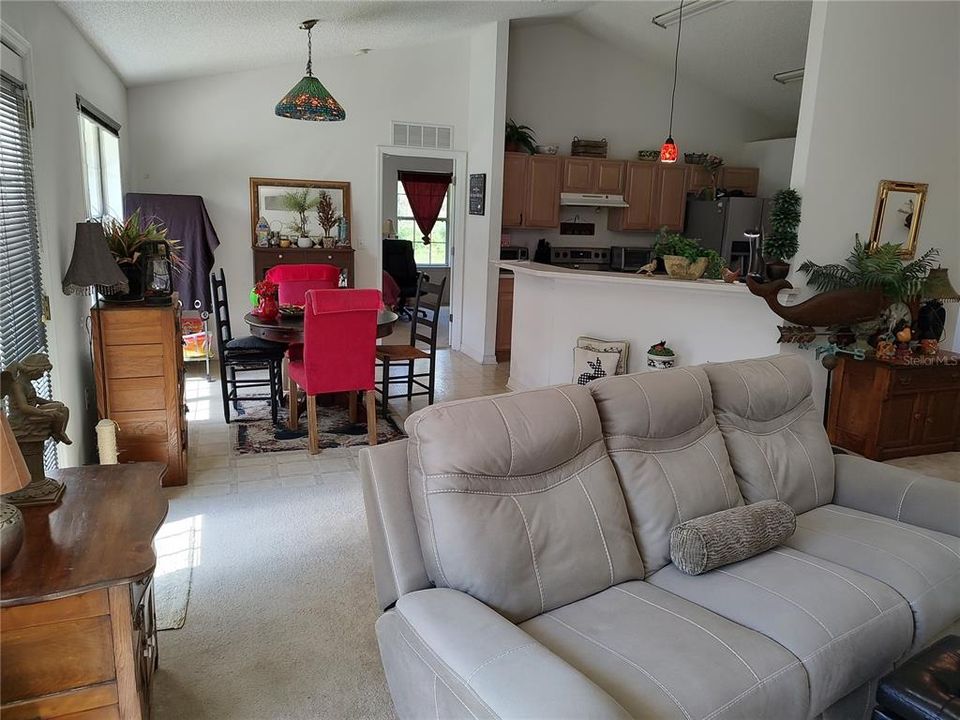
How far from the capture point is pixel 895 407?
4.22m

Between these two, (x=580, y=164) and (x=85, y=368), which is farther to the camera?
(x=580, y=164)

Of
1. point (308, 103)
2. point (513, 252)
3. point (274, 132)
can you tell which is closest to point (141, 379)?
point (308, 103)

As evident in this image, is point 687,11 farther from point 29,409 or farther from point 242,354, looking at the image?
point 29,409

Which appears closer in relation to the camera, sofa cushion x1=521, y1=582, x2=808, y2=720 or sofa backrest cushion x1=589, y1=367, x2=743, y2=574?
sofa cushion x1=521, y1=582, x2=808, y2=720

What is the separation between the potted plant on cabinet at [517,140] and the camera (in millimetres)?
6773

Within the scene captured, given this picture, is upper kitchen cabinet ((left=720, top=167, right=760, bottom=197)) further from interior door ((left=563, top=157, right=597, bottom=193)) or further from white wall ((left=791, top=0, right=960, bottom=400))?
white wall ((left=791, top=0, right=960, bottom=400))

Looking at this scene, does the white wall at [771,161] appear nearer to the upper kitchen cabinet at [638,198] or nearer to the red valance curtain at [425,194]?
the upper kitchen cabinet at [638,198]

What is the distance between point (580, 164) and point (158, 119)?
4.08 m

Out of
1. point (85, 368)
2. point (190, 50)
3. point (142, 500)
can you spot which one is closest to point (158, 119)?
point (190, 50)

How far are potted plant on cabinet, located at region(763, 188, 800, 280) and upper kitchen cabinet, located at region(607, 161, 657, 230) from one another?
125 inches

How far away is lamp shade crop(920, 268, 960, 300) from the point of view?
4283 mm

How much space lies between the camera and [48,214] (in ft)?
9.87

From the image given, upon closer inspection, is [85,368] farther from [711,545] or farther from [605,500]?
[711,545]

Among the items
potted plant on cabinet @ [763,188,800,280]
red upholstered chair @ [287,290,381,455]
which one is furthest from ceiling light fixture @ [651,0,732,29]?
red upholstered chair @ [287,290,381,455]
